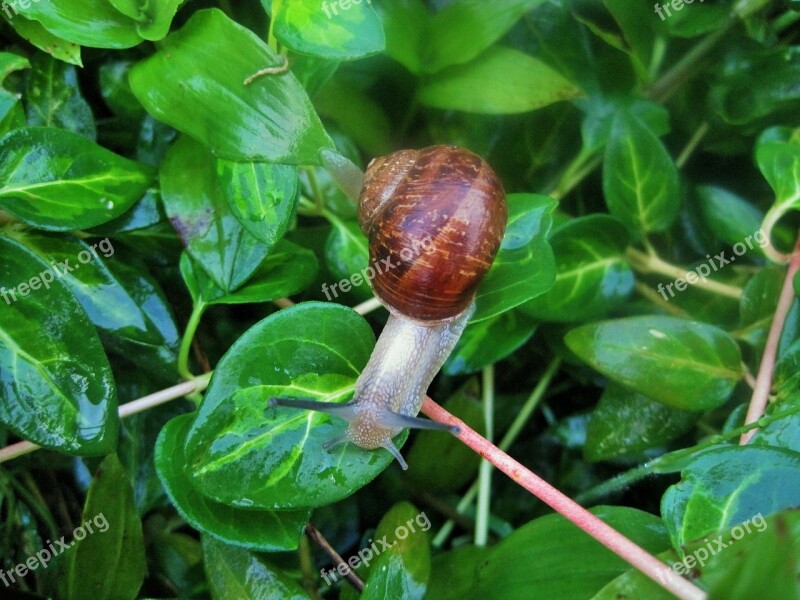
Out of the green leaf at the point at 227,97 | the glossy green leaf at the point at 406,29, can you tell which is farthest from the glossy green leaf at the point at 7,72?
the glossy green leaf at the point at 406,29

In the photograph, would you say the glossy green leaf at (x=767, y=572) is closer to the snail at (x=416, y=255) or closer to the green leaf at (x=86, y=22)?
the snail at (x=416, y=255)

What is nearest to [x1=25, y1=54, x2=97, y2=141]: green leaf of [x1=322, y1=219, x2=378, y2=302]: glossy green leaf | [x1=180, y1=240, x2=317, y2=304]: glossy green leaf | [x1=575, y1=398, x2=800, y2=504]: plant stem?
[x1=180, y1=240, x2=317, y2=304]: glossy green leaf

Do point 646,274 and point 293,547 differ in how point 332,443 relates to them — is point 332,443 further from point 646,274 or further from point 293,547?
point 646,274

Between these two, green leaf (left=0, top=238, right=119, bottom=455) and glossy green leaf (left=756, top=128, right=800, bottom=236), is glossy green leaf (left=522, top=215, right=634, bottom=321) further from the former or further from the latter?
green leaf (left=0, top=238, right=119, bottom=455)

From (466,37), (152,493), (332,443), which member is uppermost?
(466,37)

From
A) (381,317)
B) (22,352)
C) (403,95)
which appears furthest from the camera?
(403,95)

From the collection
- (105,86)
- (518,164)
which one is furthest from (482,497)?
(105,86)

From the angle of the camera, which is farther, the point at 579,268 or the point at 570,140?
the point at 570,140
